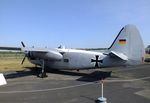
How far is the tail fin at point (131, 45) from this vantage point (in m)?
20.9

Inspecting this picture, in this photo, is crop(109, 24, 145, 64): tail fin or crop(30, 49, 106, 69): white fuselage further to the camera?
crop(30, 49, 106, 69): white fuselage

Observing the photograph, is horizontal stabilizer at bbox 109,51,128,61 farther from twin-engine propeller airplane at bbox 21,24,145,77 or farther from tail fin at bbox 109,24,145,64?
tail fin at bbox 109,24,145,64

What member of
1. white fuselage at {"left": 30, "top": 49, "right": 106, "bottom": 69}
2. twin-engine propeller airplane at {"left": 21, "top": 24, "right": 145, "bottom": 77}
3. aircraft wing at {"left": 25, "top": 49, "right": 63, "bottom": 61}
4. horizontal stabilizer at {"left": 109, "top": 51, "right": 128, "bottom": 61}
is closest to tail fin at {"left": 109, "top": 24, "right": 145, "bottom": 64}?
twin-engine propeller airplane at {"left": 21, "top": 24, "right": 145, "bottom": 77}

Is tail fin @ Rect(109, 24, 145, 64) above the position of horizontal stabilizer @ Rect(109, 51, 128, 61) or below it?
above

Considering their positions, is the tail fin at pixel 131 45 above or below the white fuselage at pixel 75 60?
above

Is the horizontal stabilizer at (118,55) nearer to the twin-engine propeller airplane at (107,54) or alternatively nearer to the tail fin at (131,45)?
the twin-engine propeller airplane at (107,54)

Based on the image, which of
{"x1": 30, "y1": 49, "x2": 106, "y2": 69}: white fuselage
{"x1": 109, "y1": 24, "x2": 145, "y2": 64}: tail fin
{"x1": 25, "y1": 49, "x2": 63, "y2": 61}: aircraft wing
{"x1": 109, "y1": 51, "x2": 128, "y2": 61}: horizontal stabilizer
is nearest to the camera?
{"x1": 109, "y1": 51, "x2": 128, "y2": 61}: horizontal stabilizer


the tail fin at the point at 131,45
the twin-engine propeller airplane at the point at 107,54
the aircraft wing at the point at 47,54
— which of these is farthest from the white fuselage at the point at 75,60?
the tail fin at the point at 131,45

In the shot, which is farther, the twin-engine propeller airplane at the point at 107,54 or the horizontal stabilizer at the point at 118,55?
the twin-engine propeller airplane at the point at 107,54

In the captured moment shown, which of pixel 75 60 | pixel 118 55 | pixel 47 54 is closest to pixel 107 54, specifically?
pixel 118 55

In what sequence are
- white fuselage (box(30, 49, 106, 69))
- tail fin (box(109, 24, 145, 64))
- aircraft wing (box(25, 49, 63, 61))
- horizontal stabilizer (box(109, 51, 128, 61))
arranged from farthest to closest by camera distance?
aircraft wing (box(25, 49, 63, 61)) < white fuselage (box(30, 49, 106, 69)) < tail fin (box(109, 24, 145, 64)) < horizontal stabilizer (box(109, 51, 128, 61))

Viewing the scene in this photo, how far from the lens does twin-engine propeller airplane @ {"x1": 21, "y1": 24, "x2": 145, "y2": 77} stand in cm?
2092

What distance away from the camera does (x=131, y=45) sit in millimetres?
21109

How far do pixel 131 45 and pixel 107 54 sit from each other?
8.65ft
